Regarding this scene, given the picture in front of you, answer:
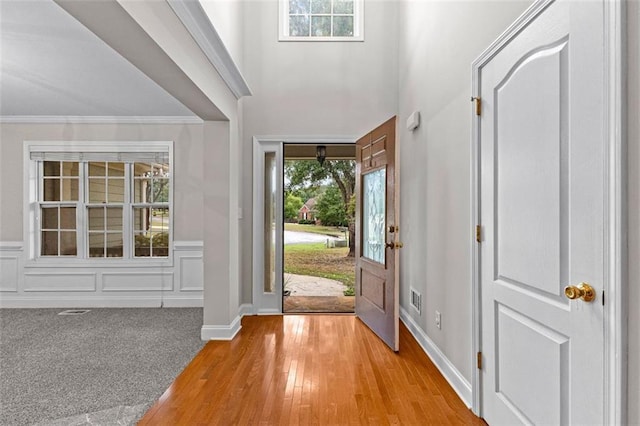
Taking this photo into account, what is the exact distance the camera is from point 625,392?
1.14 meters

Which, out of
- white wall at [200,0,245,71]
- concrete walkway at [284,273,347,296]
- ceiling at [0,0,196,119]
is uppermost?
white wall at [200,0,245,71]

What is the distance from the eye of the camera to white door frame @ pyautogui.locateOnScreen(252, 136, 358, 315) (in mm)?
4168

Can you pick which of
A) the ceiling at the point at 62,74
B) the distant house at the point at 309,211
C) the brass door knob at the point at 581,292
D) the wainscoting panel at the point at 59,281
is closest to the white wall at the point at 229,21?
the ceiling at the point at 62,74

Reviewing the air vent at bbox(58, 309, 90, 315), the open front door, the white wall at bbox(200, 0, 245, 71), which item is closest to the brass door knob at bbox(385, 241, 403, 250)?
the open front door

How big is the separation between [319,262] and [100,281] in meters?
4.81

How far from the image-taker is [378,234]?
3602mm

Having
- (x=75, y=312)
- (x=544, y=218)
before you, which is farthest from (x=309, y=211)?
(x=544, y=218)

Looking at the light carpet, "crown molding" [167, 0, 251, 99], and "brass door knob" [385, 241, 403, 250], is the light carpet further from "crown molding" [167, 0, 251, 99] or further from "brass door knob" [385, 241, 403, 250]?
"crown molding" [167, 0, 251, 99]

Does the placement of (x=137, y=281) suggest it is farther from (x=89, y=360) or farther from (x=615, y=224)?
(x=615, y=224)

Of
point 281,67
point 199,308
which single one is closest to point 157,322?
point 199,308

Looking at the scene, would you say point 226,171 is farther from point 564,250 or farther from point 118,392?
point 564,250

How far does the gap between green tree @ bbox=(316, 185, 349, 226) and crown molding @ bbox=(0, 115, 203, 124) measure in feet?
15.6

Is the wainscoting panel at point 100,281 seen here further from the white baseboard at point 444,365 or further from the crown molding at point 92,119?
the white baseboard at point 444,365

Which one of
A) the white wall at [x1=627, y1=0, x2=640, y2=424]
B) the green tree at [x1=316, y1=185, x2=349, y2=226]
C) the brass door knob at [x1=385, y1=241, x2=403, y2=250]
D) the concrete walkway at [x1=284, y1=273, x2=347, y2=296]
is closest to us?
the white wall at [x1=627, y1=0, x2=640, y2=424]
